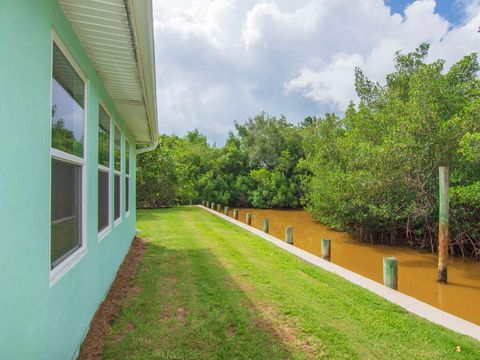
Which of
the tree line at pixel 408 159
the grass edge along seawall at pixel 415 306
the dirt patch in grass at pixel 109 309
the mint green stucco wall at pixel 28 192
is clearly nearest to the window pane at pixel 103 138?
the mint green stucco wall at pixel 28 192

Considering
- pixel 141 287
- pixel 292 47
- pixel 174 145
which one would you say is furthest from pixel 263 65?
pixel 141 287

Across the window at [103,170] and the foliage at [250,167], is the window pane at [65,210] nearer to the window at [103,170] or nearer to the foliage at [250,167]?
the window at [103,170]

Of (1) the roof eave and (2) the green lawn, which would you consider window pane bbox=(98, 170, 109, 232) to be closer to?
(2) the green lawn

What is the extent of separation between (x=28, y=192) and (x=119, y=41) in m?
1.78

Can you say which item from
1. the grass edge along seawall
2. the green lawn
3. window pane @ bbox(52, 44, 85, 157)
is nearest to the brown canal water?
the grass edge along seawall

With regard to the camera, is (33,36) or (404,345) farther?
(404,345)

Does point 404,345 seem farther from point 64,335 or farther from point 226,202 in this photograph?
point 226,202

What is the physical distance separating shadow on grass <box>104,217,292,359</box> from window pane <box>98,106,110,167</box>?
202 centimetres

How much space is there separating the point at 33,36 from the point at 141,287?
394cm

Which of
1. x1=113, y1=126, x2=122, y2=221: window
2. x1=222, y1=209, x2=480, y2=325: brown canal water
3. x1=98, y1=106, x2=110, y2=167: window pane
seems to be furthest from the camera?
x1=222, y1=209, x2=480, y2=325: brown canal water

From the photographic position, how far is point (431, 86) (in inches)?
379

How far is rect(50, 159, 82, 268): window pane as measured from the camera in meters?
2.37

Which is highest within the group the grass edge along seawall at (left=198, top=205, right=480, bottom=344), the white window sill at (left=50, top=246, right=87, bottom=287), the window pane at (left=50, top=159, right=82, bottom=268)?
the window pane at (left=50, top=159, right=82, bottom=268)

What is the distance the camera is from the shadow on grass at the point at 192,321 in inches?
119
